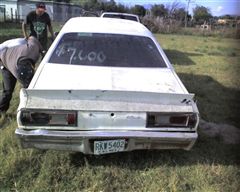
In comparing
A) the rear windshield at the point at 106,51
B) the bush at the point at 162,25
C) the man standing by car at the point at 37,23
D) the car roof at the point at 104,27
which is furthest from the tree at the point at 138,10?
the rear windshield at the point at 106,51

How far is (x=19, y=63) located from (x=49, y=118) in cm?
131

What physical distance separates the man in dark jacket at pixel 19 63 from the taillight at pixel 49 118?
1.07m

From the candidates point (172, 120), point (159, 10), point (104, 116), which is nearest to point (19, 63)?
point (104, 116)

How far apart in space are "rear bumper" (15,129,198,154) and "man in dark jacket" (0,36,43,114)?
1137mm

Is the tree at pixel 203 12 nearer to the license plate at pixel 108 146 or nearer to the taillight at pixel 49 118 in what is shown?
the license plate at pixel 108 146

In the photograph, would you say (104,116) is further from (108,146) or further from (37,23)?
(37,23)

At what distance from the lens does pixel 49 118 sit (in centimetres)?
344

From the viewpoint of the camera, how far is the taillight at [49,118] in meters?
3.40

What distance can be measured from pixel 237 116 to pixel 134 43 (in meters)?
2.09

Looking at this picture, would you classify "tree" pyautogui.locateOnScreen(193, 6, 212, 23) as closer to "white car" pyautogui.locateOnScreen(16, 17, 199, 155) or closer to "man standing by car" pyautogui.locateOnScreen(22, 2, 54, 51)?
"man standing by car" pyautogui.locateOnScreen(22, 2, 54, 51)

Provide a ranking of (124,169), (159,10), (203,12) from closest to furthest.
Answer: (124,169) < (203,12) < (159,10)

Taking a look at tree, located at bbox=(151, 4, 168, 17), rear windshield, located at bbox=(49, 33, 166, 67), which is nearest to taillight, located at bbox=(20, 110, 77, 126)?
rear windshield, located at bbox=(49, 33, 166, 67)

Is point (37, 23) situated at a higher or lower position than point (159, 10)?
higher

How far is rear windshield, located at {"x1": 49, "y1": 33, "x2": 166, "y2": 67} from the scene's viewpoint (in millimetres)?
4414
